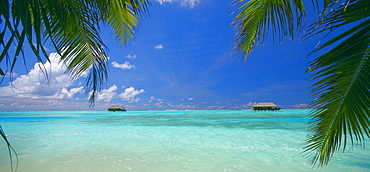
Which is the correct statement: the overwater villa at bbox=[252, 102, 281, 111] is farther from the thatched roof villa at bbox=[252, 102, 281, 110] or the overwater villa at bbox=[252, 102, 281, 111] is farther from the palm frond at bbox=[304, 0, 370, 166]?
the palm frond at bbox=[304, 0, 370, 166]

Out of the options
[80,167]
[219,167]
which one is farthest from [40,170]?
[219,167]

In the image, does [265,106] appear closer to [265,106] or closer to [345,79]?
[265,106]

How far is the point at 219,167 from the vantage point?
155 inches

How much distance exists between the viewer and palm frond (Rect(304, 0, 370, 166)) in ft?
3.54

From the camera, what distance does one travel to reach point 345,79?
3.79 feet

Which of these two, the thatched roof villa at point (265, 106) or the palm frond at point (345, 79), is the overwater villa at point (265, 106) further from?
the palm frond at point (345, 79)

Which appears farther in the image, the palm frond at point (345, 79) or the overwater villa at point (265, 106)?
the overwater villa at point (265, 106)

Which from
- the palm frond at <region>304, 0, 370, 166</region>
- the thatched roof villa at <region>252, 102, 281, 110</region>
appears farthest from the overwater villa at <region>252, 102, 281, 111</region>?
the palm frond at <region>304, 0, 370, 166</region>

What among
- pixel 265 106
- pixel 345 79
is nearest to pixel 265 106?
pixel 265 106

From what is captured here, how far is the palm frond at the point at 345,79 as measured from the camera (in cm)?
→ 108

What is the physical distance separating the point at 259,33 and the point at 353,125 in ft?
5.03

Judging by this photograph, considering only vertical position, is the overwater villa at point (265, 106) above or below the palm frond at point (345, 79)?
above

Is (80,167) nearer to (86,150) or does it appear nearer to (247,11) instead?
(86,150)

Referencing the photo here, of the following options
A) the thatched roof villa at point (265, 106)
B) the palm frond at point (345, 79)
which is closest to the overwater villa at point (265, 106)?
the thatched roof villa at point (265, 106)
